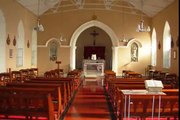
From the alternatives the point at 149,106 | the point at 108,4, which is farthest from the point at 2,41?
the point at 149,106

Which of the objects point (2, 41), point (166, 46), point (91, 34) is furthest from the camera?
point (91, 34)

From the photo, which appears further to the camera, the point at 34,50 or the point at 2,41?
the point at 34,50

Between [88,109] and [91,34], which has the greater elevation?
[91,34]

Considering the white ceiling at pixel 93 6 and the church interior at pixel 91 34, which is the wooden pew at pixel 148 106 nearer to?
the church interior at pixel 91 34

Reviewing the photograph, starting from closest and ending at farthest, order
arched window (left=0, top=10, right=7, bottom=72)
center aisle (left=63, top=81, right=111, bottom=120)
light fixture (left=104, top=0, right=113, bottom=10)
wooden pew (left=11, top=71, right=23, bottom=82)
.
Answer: center aisle (left=63, top=81, right=111, bottom=120)
wooden pew (left=11, top=71, right=23, bottom=82)
arched window (left=0, top=10, right=7, bottom=72)
light fixture (left=104, top=0, right=113, bottom=10)

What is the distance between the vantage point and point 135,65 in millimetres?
22594

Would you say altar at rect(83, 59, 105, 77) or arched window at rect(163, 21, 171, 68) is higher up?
arched window at rect(163, 21, 171, 68)

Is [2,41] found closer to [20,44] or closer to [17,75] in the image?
[17,75]

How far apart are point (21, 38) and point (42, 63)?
15.2 ft

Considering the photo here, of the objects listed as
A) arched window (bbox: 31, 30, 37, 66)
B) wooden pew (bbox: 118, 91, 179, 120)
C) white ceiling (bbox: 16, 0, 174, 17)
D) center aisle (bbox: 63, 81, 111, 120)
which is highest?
white ceiling (bbox: 16, 0, 174, 17)

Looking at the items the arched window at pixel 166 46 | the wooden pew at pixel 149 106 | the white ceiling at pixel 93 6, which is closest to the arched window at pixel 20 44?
the white ceiling at pixel 93 6

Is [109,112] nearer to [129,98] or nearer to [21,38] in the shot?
[129,98]

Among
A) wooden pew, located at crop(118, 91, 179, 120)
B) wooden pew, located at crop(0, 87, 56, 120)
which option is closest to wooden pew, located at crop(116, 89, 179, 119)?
wooden pew, located at crop(118, 91, 179, 120)

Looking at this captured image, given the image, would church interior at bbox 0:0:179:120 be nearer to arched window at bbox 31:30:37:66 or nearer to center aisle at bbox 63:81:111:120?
arched window at bbox 31:30:37:66
